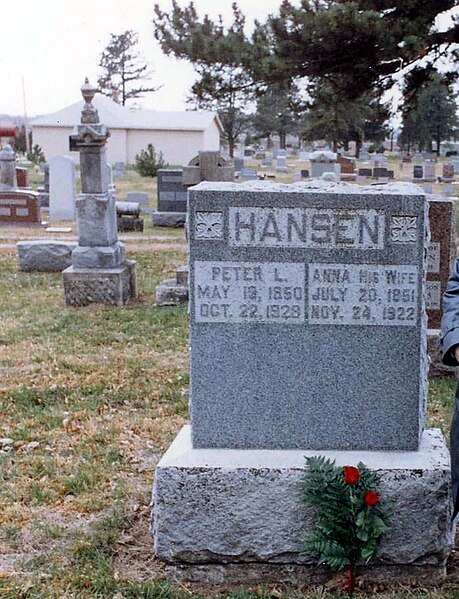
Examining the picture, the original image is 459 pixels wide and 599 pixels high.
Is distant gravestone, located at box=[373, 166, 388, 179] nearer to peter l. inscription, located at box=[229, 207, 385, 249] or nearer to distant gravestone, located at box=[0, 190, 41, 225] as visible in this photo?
distant gravestone, located at box=[0, 190, 41, 225]

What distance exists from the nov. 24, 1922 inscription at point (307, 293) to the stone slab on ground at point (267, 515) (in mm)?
599

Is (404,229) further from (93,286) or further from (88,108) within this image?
(88,108)

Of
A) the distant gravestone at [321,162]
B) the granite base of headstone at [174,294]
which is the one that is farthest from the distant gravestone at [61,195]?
the granite base of headstone at [174,294]

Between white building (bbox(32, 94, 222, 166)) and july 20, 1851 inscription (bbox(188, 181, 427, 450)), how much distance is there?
143 ft

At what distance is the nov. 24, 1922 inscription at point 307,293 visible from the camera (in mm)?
3691

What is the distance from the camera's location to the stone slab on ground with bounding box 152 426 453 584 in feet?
11.9

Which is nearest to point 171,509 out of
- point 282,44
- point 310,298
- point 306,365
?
point 306,365

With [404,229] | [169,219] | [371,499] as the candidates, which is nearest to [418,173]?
[169,219]

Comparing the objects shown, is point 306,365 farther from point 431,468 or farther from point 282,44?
point 282,44

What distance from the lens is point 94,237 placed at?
1048 cm

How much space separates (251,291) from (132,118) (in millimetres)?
45898

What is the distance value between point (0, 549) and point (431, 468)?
6.47 feet

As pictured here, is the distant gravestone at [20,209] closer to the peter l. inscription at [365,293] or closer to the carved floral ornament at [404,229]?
the peter l. inscription at [365,293]

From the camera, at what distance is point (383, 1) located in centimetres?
1396
